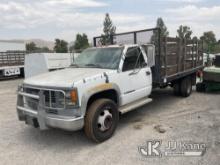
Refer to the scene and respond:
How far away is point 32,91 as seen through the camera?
15.8 feet

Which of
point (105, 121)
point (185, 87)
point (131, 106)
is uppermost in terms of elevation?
point (185, 87)

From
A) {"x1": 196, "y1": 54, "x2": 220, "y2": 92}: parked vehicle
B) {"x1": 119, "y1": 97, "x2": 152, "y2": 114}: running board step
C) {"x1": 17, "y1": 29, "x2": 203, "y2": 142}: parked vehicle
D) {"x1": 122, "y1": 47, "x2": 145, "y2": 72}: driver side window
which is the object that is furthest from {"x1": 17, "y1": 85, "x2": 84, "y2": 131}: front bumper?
{"x1": 196, "y1": 54, "x2": 220, "y2": 92}: parked vehicle

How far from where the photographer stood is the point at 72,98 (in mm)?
4211

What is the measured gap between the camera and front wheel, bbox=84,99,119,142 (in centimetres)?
452

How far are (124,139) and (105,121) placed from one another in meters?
0.57

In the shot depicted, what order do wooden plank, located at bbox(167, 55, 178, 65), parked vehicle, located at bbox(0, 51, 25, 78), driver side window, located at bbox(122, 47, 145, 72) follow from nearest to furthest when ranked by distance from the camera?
driver side window, located at bbox(122, 47, 145, 72), wooden plank, located at bbox(167, 55, 178, 65), parked vehicle, located at bbox(0, 51, 25, 78)

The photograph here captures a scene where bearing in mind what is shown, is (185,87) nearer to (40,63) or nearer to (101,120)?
(101,120)

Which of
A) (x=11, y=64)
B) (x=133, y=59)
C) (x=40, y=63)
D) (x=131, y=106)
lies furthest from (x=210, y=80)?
(x=11, y=64)

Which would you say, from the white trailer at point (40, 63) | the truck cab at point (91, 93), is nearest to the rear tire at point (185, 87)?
the truck cab at point (91, 93)

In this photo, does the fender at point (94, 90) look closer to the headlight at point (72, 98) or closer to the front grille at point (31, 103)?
the headlight at point (72, 98)

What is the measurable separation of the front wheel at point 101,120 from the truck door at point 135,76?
511mm

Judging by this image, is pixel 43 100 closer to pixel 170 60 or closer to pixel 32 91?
pixel 32 91

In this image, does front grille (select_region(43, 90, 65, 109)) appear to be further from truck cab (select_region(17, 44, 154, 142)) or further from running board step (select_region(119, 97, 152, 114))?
running board step (select_region(119, 97, 152, 114))

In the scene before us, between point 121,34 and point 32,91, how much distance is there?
372cm
